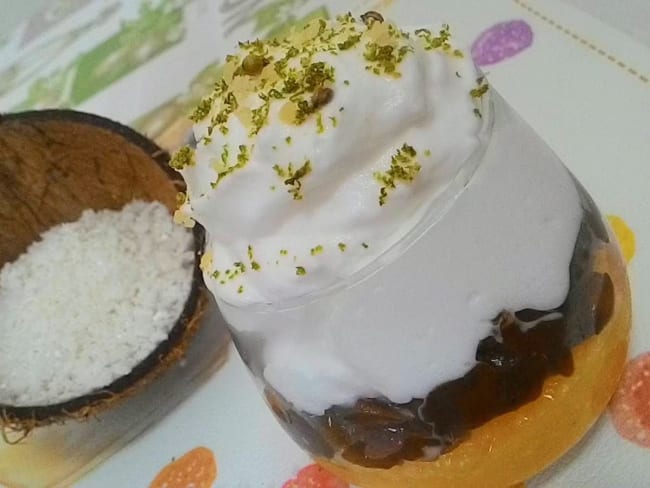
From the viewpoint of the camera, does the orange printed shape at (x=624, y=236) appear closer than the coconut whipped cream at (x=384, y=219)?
No

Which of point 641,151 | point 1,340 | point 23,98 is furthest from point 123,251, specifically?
point 641,151

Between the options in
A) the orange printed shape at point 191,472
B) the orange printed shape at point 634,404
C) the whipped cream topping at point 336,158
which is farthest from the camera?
the orange printed shape at point 191,472

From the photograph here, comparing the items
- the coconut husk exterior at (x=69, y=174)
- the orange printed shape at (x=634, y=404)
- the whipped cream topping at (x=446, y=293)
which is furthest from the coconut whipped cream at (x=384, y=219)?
the coconut husk exterior at (x=69, y=174)

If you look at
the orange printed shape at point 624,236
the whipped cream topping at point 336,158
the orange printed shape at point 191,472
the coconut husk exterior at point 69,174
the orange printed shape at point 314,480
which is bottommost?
the orange printed shape at point 191,472

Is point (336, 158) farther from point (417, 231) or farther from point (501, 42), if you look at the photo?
point (501, 42)

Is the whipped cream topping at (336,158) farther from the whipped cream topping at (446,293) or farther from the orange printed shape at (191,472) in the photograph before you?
the orange printed shape at (191,472)

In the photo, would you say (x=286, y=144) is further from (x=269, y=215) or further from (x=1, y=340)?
(x=1, y=340)

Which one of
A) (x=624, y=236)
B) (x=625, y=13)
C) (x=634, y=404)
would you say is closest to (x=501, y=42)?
(x=625, y=13)
